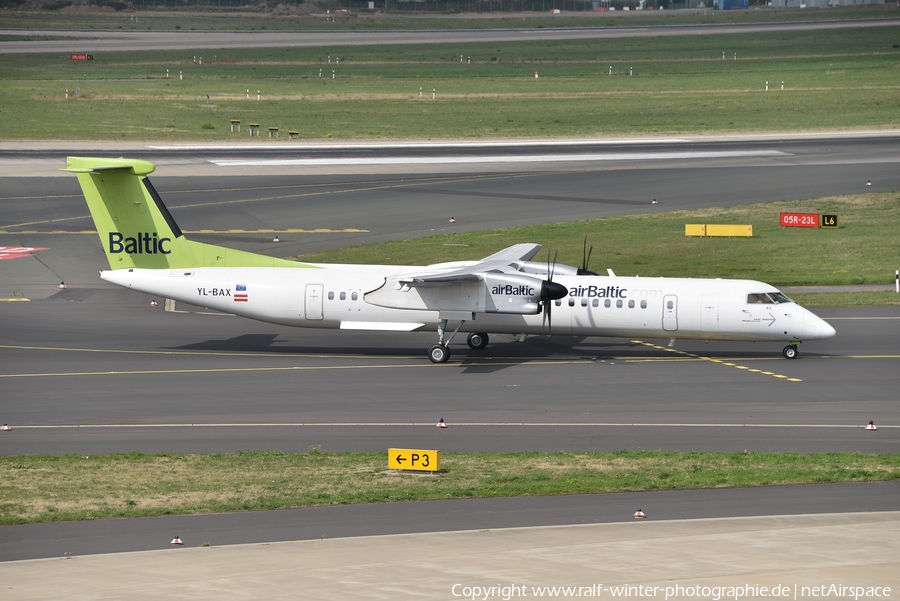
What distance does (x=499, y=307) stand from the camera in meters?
35.5

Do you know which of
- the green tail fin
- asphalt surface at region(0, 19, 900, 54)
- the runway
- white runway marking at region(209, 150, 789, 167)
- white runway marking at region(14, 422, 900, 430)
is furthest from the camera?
asphalt surface at region(0, 19, 900, 54)

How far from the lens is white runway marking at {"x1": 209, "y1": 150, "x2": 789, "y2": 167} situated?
74438 mm

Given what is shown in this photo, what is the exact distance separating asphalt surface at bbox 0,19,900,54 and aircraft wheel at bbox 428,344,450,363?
115802 millimetres

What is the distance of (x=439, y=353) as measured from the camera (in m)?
35.9

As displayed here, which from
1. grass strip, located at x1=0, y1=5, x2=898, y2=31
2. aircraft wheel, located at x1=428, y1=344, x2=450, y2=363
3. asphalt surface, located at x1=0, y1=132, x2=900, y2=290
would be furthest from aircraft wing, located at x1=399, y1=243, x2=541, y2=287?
grass strip, located at x1=0, y1=5, x2=898, y2=31

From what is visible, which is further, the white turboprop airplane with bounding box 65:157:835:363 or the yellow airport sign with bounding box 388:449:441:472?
the white turboprop airplane with bounding box 65:157:835:363

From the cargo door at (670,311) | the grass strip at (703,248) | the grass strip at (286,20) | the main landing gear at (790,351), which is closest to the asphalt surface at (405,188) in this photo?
the grass strip at (703,248)

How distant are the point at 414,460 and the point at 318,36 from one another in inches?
5919

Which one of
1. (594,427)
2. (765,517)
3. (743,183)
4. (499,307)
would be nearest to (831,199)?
(743,183)

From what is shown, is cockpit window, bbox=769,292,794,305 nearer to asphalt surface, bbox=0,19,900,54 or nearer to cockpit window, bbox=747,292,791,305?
cockpit window, bbox=747,292,791,305

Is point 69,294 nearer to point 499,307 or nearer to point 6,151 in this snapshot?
point 499,307

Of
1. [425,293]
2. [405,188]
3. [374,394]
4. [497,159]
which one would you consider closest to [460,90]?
[497,159]

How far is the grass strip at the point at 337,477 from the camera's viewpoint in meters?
22.2

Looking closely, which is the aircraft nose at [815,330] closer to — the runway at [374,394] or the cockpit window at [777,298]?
the runway at [374,394]
